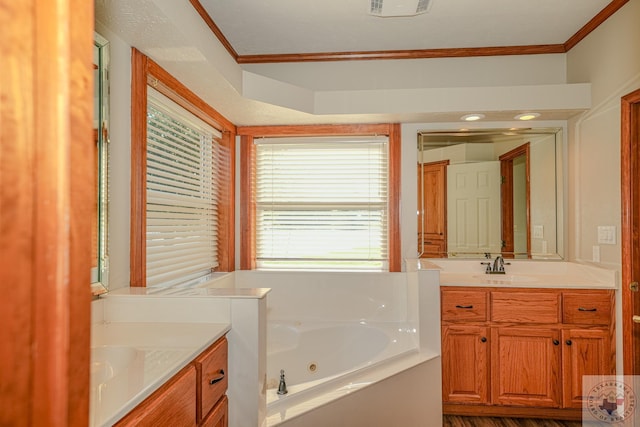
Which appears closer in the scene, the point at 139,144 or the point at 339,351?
the point at 139,144

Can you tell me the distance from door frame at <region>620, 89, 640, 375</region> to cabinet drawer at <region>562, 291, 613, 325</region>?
0.41 ft

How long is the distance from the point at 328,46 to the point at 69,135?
8.85ft

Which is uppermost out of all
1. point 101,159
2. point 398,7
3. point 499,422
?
point 398,7

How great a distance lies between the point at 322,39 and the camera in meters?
2.70

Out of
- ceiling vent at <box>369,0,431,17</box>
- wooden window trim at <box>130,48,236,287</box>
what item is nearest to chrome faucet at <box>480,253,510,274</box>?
ceiling vent at <box>369,0,431,17</box>

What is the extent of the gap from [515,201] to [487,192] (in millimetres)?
226

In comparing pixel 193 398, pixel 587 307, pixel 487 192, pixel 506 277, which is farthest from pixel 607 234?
pixel 193 398

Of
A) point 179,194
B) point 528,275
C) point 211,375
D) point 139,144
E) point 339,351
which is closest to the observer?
point 211,375

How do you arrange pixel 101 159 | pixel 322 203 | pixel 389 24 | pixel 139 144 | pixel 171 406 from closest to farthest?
pixel 171 406 < pixel 101 159 < pixel 139 144 < pixel 389 24 < pixel 322 203

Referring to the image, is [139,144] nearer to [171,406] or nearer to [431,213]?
[171,406]

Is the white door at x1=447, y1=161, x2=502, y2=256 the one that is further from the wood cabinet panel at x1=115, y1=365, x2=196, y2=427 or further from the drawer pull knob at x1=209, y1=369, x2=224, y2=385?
the wood cabinet panel at x1=115, y1=365, x2=196, y2=427

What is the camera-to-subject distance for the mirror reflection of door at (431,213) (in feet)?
10.1

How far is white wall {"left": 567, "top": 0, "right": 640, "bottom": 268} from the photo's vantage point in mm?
2236

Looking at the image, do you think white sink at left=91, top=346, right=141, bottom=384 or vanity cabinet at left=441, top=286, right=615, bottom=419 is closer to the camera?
white sink at left=91, top=346, right=141, bottom=384
